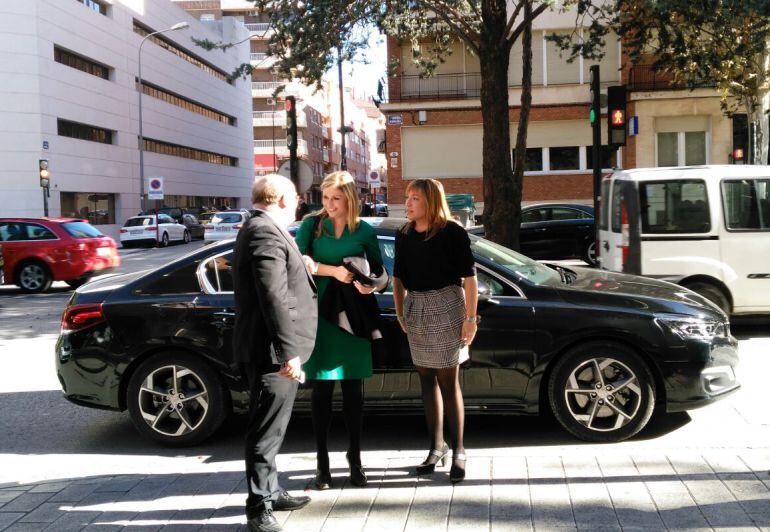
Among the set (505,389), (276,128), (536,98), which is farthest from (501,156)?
(276,128)

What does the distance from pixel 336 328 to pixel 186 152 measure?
55.8 m

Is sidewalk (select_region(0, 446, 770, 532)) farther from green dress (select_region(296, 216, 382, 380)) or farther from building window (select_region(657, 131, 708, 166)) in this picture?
building window (select_region(657, 131, 708, 166))

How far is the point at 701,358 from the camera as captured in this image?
5344 mm

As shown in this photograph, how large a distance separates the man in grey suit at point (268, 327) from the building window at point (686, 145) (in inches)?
1078

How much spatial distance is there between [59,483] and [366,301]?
2.24 m

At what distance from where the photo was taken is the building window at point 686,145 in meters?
29.1

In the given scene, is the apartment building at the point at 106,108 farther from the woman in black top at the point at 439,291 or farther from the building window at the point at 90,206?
the woman in black top at the point at 439,291

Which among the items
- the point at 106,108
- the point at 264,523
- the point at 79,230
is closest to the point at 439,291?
the point at 264,523

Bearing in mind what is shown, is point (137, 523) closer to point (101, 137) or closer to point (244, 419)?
point (244, 419)

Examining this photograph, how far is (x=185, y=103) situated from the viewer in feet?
190

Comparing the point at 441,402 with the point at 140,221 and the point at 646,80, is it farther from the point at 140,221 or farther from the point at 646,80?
the point at 140,221

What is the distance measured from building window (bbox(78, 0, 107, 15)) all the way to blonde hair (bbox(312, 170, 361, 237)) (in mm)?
41300

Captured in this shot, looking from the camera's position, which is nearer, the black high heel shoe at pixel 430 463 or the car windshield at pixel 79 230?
the black high heel shoe at pixel 430 463

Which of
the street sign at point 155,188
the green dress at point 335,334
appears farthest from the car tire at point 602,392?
the street sign at point 155,188
